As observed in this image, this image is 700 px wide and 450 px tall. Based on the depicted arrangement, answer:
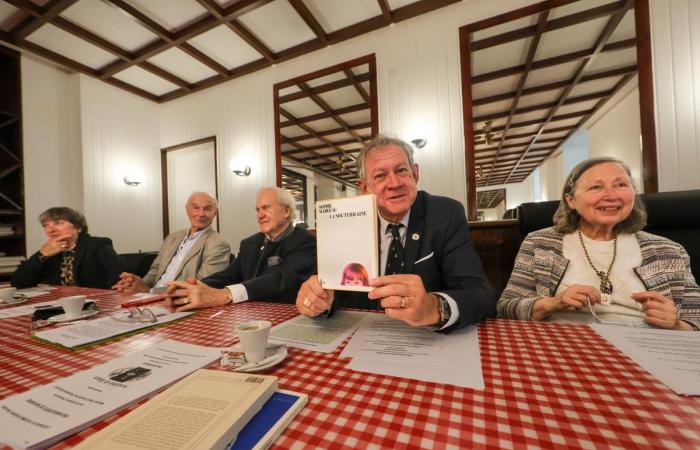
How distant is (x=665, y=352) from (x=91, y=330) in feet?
4.70

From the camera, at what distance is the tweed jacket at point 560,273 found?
1.06 m

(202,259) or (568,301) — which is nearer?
(568,301)

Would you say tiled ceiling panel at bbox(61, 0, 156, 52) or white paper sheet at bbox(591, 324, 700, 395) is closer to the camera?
white paper sheet at bbox(591, 324, 700, 395)

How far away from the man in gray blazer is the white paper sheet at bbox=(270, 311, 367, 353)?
58.8 inches

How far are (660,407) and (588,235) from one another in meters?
1.04

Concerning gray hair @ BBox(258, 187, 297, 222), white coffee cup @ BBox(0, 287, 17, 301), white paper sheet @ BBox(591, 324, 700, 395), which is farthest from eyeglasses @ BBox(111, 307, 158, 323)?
white paper sheet @ BBox(591, 324, 700, 395)

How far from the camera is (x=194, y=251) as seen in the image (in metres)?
2.24

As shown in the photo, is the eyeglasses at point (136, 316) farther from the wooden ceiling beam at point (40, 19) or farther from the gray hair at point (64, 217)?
the wooden ceiling beam at point (40, 19)

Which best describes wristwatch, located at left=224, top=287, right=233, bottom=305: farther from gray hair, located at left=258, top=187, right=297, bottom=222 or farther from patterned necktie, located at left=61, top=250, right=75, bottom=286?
patterned necktie, located at left=61, top=250, right=75, bottom=286

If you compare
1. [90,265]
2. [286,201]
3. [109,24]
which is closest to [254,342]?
[286,201]

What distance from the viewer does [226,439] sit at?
0.36 meters

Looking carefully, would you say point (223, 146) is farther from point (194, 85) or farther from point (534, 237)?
point (534, 237)

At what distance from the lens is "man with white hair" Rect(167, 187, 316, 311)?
145 centimetres

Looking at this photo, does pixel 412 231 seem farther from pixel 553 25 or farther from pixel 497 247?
pixel 553 25
